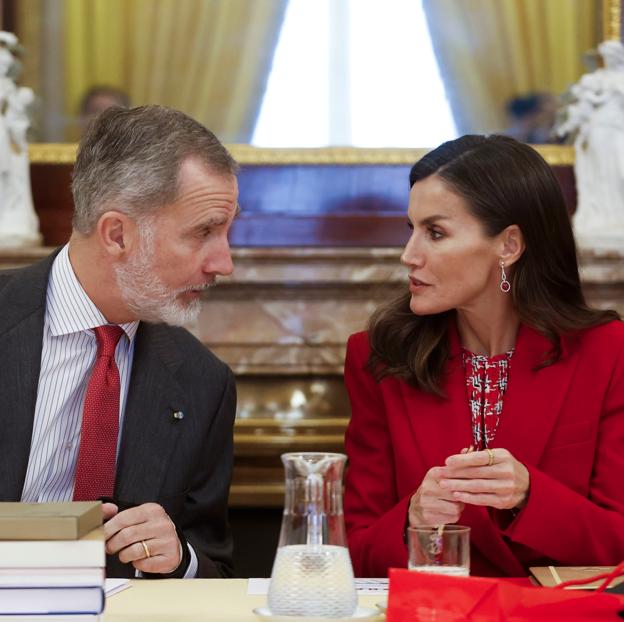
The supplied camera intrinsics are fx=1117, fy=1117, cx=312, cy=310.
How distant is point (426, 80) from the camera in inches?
161

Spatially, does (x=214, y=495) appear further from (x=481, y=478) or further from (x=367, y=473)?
(x=481, y=478)

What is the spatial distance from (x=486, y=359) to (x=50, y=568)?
1.39 m

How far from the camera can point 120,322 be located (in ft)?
7.88

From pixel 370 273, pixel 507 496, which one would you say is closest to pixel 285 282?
pixel 370 273

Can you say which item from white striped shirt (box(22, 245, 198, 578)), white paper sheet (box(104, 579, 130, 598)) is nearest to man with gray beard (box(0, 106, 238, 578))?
white striped shirt (box(22, 245, 198, 578))

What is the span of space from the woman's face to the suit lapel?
561mm

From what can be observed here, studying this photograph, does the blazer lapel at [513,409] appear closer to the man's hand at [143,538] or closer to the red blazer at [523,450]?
the red blazer at [523,450]

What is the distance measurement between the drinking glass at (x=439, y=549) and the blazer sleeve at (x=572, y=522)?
507mm

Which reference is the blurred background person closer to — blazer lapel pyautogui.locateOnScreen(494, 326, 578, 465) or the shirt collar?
the shirt collar

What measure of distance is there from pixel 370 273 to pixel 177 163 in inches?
60.1

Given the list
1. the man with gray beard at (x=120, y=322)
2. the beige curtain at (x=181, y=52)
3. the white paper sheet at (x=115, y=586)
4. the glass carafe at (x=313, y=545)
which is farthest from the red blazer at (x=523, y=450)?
the beige curtain at (x=181, y=52)

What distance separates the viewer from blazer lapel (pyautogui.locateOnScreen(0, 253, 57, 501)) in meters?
2.24

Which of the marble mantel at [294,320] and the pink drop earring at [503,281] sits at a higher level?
the pink drop earring at [503,281]

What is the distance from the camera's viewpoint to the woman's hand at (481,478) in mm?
1952
